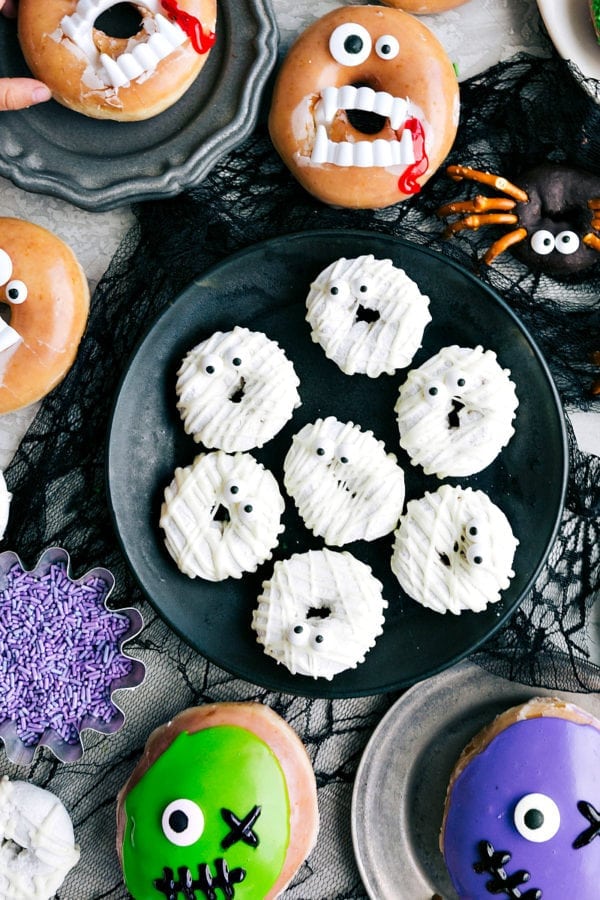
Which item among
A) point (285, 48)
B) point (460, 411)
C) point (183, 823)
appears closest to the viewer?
point (183, 823)

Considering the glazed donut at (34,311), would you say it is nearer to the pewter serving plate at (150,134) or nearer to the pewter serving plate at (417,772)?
the pewter serving plate at (150,134)

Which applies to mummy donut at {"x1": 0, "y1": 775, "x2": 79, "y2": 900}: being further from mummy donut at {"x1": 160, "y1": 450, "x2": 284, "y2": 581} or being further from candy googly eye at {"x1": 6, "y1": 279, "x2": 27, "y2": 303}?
candy googly eye at {"x1": 6, "y1": 279, "x2": 27, "y2": 303}

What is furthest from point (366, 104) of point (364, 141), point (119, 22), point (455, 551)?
point (455, 551)

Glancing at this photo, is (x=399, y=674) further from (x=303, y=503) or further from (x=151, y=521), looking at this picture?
(x=151, y=521)

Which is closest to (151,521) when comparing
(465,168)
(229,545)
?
(229,545)

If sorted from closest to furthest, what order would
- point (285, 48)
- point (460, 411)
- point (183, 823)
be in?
1. point (183, 823)
2. point (460, 411)
3. point (285, 48)

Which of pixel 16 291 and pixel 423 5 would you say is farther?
pixel 423 5

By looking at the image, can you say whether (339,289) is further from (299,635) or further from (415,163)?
(299,635)
